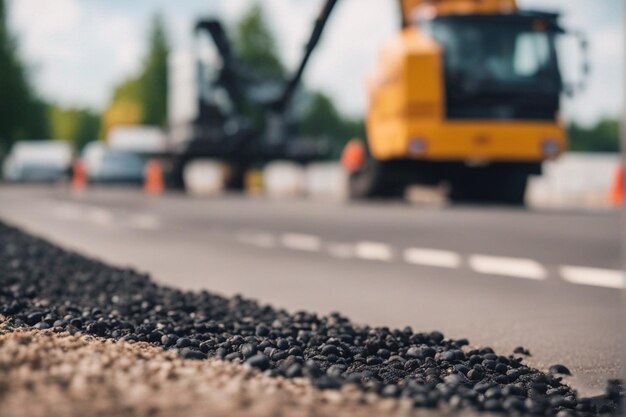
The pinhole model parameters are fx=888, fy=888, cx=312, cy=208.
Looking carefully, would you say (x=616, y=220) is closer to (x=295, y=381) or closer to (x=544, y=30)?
(x=544, y=30)

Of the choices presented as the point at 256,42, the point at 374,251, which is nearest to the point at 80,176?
the point at 374,251

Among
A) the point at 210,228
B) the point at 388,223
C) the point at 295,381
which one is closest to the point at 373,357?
the point at 295,381

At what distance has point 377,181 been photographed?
17.0 metres

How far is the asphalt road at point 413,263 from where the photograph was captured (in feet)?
17.3

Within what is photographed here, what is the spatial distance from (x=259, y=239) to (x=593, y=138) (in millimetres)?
92965

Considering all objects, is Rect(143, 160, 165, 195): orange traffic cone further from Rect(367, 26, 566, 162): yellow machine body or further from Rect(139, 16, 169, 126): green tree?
Rect(139, 16, 169, 126): green tree

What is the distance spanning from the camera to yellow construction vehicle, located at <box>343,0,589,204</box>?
47.4ft

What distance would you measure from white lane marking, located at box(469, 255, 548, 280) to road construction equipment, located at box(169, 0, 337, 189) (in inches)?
646

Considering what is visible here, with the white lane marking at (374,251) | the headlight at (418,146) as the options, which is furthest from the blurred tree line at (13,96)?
the white lane marking at (374,251)

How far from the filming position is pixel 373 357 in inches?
162

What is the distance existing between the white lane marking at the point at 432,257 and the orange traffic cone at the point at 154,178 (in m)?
17.9

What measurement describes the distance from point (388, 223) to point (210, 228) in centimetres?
249

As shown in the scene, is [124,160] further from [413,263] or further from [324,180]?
[413,263]

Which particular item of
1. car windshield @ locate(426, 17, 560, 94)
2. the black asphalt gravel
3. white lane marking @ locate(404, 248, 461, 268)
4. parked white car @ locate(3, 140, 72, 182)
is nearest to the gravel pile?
the black asphalt gravel
